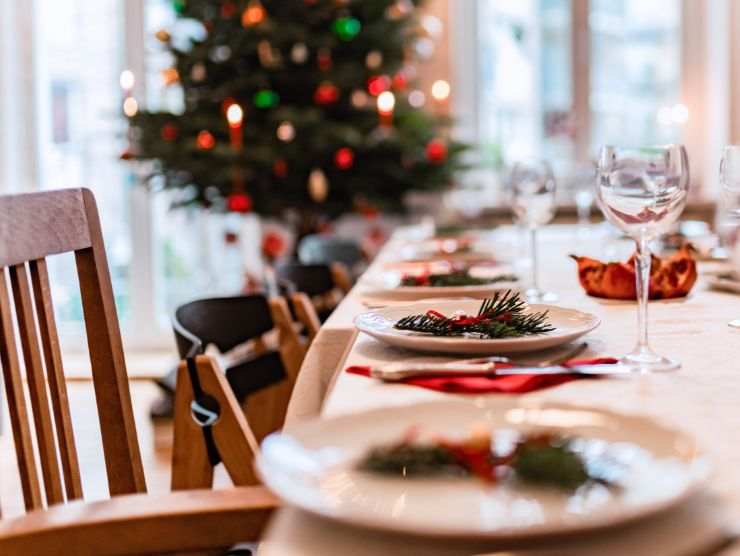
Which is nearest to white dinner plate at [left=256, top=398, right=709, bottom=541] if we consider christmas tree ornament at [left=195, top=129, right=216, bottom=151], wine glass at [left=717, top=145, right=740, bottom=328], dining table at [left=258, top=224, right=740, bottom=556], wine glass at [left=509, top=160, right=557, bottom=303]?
dining table at [left=258, top=224, right=740, bottom=556]

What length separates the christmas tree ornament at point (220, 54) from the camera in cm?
421

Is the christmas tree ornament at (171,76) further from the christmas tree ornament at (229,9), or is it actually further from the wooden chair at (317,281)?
the wooden chair at (317,281)

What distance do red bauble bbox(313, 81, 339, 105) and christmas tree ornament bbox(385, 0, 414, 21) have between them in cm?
37

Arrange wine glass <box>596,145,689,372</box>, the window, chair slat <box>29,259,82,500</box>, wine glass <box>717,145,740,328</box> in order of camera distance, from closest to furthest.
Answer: wine glass <box>596,145,689,372</box>
chair slat <box>29,259,82,500</box>
wine glass <box>717,145,740,328</box>
the window

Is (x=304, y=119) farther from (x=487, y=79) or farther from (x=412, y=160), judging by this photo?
(x=487, y=79)

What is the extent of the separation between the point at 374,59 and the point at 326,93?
324mm

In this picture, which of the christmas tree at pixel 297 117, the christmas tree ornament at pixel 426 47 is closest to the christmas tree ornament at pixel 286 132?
the christmas tree at pixel 297 117

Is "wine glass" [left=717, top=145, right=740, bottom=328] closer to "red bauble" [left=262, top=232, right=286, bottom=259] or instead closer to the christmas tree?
the christmas tree

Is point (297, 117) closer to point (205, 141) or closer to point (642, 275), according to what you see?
point (205, 141)

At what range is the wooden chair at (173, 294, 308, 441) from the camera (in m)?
1.58

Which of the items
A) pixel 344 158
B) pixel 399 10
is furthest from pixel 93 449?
pixel 399 10

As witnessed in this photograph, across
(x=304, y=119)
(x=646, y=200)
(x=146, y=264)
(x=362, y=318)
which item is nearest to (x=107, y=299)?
(x=362, y=318)

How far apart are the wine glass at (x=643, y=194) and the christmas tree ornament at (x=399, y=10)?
3.29 m

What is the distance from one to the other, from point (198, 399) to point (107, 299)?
0.54 feet
